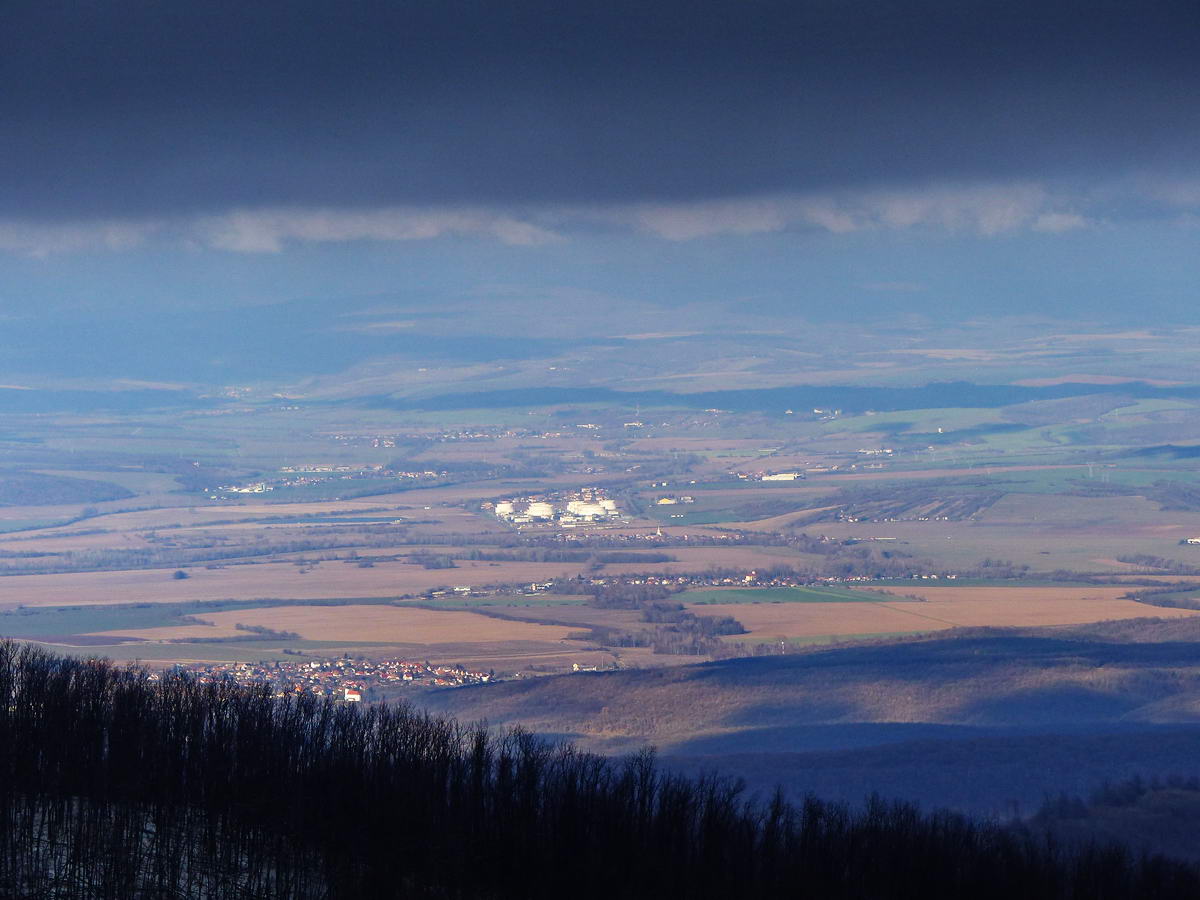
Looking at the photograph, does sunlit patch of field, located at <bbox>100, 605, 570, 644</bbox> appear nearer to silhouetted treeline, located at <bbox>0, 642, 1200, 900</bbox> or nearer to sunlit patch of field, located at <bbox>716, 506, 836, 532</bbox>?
silhouetted treeline, located at <bbox>0, 642, 1200, 900</bbox>

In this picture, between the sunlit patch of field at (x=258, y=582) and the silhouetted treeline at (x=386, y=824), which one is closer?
the silhouetted treeline at (x=386, y=824)

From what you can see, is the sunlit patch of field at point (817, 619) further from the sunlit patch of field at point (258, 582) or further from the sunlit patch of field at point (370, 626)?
the sunlit patch of field at point (258, 582)

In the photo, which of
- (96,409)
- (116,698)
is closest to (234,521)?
(116,698)

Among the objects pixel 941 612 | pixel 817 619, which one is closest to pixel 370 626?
pixel 817 619

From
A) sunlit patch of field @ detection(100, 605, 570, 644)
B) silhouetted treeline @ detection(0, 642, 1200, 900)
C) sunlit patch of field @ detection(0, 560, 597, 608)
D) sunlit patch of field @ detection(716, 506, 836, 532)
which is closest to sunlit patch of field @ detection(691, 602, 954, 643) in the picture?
sunlit patch of field @ detection(100, 605, 570, 644)

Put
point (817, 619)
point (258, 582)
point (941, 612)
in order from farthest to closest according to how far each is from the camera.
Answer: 1. point (258, 582)
2. point (941, 612)
3. point (817, 619)

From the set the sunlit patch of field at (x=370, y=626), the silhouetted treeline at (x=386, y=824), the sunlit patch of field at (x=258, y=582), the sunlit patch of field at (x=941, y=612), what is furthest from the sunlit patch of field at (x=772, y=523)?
the silhouetted treeline at (x=386, y=824)

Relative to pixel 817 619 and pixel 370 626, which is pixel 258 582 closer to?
pixel 370 626
